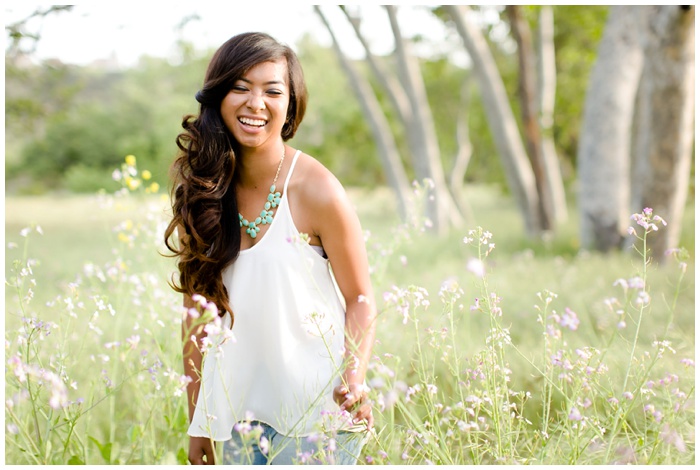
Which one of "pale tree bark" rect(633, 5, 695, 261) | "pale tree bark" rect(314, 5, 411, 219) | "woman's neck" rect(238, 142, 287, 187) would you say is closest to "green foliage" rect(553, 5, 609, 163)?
"pale tree bark" rect(314, 5, 411, 219)

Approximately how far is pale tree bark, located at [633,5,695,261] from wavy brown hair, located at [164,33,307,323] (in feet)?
14.3

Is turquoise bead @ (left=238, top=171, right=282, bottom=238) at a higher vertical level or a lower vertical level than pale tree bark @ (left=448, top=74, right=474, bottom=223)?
higher

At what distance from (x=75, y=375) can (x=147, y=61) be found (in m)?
54.9

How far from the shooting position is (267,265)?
217 centimetres

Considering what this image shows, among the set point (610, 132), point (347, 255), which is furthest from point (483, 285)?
point (610, 132)

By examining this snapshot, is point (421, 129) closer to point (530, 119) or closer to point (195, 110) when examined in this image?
point (530, 119)

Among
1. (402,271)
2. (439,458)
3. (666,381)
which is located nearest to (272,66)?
(439,458)

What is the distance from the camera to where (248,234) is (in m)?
2.24

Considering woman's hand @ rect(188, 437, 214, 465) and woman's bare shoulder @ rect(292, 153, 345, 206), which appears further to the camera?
woman's hand @ rect(188, 437, 214, 465)

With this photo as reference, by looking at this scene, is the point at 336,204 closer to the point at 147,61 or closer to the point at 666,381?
the point at 666,381

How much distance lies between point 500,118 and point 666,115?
10.6 feet

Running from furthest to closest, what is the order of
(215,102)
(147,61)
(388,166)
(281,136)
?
(147,61), (388,166), (281,136), (215,102)

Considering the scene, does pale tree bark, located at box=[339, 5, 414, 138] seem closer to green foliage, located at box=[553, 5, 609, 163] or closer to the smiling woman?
green foliage, located at box=[553, 5, 609, 163]

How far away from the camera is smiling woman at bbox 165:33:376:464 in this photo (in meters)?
2.15
